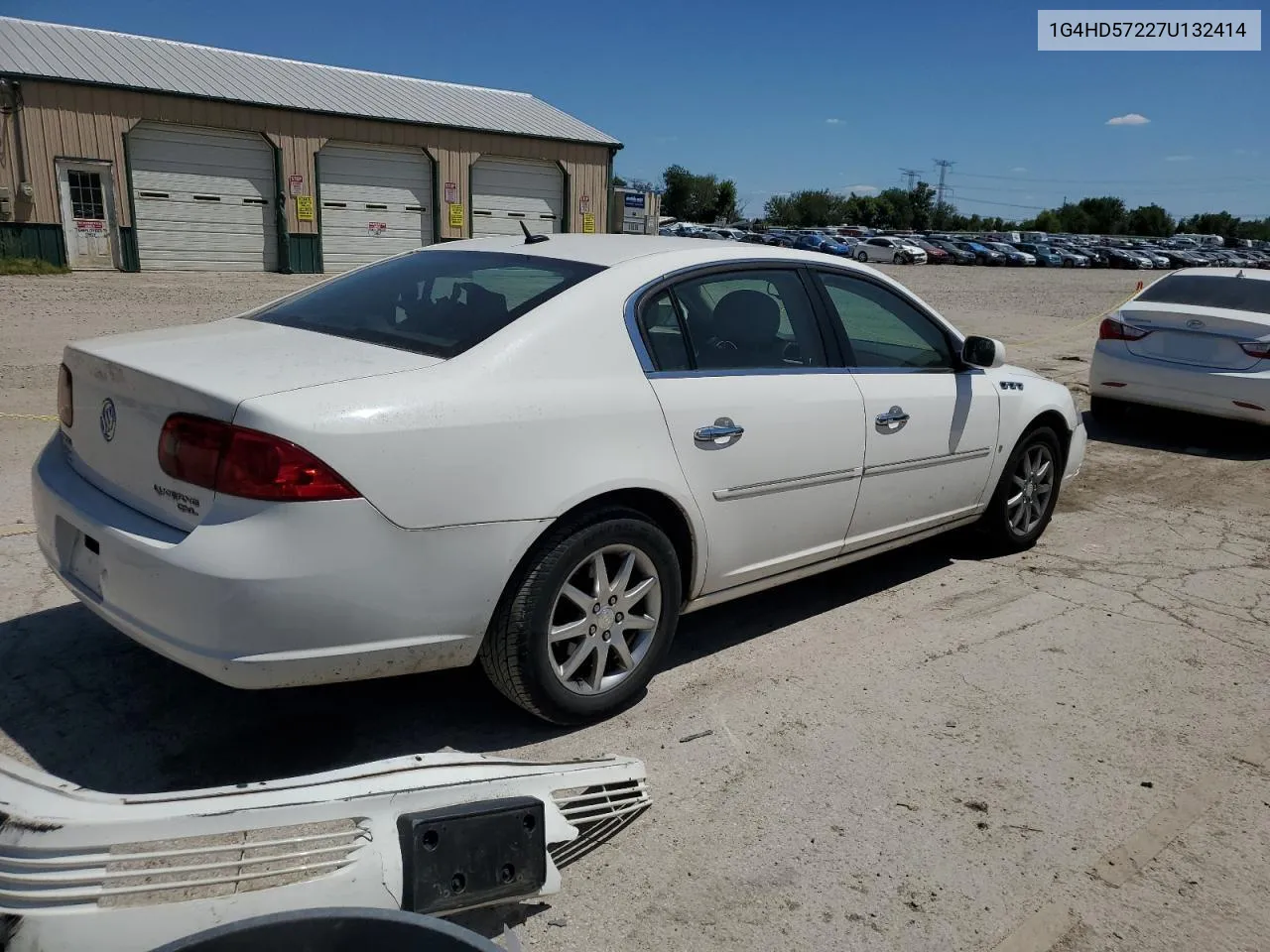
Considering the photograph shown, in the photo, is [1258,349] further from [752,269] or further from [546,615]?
[546,615]

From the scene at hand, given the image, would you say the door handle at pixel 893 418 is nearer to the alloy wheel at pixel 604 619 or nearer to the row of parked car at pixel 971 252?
the alloy wheel at pixel 604 619

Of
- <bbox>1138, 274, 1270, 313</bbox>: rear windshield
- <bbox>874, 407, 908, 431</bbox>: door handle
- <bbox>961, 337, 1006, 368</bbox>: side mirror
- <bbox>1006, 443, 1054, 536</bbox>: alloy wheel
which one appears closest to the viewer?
<bbox>874, 407, 908, 431</bbox>: door handle

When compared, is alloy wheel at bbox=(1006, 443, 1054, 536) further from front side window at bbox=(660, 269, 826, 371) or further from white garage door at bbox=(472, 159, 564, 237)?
white garage door at bbox=(472, 159, 564, 237)

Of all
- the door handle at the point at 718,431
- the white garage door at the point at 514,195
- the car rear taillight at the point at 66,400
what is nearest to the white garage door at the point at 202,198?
the white garage door at the point at 514,195

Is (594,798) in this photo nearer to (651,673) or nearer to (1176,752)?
(651,673)

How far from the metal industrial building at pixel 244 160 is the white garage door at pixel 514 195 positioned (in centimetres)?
5

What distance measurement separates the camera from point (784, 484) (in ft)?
13.2

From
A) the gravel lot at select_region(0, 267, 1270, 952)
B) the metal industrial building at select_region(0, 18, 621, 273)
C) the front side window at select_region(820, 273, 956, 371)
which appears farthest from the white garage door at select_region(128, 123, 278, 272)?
the front side window at select_region(820, 273, 956, 371)

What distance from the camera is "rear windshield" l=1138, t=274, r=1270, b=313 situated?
342 inches

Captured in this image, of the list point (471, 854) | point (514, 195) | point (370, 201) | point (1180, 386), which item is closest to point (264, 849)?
point (471, 854)

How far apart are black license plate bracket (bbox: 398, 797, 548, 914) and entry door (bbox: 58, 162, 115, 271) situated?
84.8 ft

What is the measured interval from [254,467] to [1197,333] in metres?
8.09

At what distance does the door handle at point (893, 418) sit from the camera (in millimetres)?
4414

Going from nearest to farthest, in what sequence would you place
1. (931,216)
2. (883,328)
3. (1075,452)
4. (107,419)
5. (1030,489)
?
(107,419) < (883,328) < (1030,489) < (1075,452) < (931,216)
